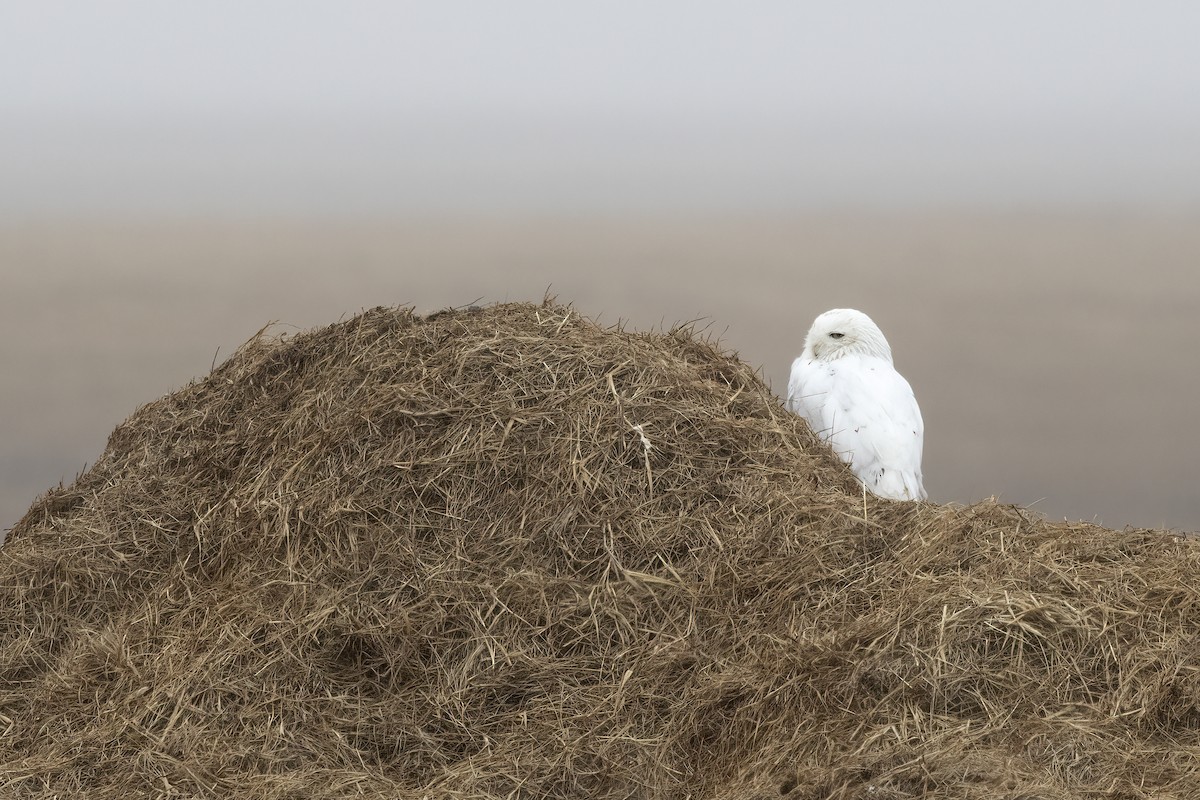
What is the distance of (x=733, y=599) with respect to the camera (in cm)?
514

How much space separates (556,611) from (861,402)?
2.85 m

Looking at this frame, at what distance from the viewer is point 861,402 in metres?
7.20

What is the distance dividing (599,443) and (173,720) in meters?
2.23

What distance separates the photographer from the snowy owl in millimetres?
7012

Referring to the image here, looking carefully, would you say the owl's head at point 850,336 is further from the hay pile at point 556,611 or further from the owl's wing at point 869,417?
the hay pile at point 556,611

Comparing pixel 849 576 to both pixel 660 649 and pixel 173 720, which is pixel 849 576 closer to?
pixel 660 649

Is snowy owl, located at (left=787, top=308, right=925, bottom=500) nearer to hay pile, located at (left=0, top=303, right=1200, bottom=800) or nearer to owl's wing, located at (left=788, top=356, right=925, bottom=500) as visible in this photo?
owl's wing, located at (left=788, top=356, right=925, bottom=500)

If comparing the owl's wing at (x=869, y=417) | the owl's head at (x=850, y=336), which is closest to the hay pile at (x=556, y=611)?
the owl's wing at (x=869, y=417)

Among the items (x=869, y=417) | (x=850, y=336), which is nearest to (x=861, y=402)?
(x=869, y=417)

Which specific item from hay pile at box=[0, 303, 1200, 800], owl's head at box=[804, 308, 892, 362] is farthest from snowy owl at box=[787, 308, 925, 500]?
hay pile at box=[0, 303, 1200, 800]

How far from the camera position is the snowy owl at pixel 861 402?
701 cm

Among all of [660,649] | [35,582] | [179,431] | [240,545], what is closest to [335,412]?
[240,545]

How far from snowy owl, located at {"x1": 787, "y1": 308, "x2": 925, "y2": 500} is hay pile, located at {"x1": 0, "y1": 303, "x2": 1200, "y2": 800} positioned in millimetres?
644

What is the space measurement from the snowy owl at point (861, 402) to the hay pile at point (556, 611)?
0.64 meters
